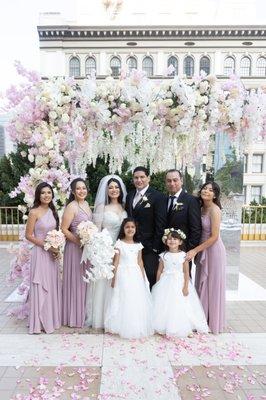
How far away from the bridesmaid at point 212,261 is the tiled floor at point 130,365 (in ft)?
1.11

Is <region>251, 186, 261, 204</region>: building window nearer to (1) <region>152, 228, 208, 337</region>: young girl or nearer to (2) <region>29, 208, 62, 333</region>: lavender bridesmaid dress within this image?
(1) <region>152, 228, 208, 337</region>: young girl

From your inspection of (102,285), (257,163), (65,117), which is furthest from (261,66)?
(102,285)

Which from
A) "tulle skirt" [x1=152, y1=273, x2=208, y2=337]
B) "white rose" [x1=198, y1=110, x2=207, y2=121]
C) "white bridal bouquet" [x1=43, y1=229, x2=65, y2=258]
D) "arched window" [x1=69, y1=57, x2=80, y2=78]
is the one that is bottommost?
"tulle skirt" [x1=152, y1=273, x2=208, y2=337]

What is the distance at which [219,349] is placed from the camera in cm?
467

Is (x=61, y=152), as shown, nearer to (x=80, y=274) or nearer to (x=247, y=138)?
(x=80, y=274)

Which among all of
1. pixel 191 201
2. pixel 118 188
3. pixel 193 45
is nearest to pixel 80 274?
Result: pixel 118 188

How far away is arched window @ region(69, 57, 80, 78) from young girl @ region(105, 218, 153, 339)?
126 ft

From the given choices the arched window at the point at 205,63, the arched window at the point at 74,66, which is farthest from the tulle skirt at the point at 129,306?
the arched window at the point at 205,63

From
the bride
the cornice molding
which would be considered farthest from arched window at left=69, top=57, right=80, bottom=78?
the bride

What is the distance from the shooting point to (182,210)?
5008 mm

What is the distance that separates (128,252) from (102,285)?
2.27ft

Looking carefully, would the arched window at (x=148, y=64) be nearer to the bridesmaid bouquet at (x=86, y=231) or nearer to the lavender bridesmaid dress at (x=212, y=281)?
the lavender bridesmaid dress at (x=212, y=281)

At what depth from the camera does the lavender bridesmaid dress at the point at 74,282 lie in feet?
16.8

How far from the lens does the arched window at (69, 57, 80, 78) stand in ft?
130
